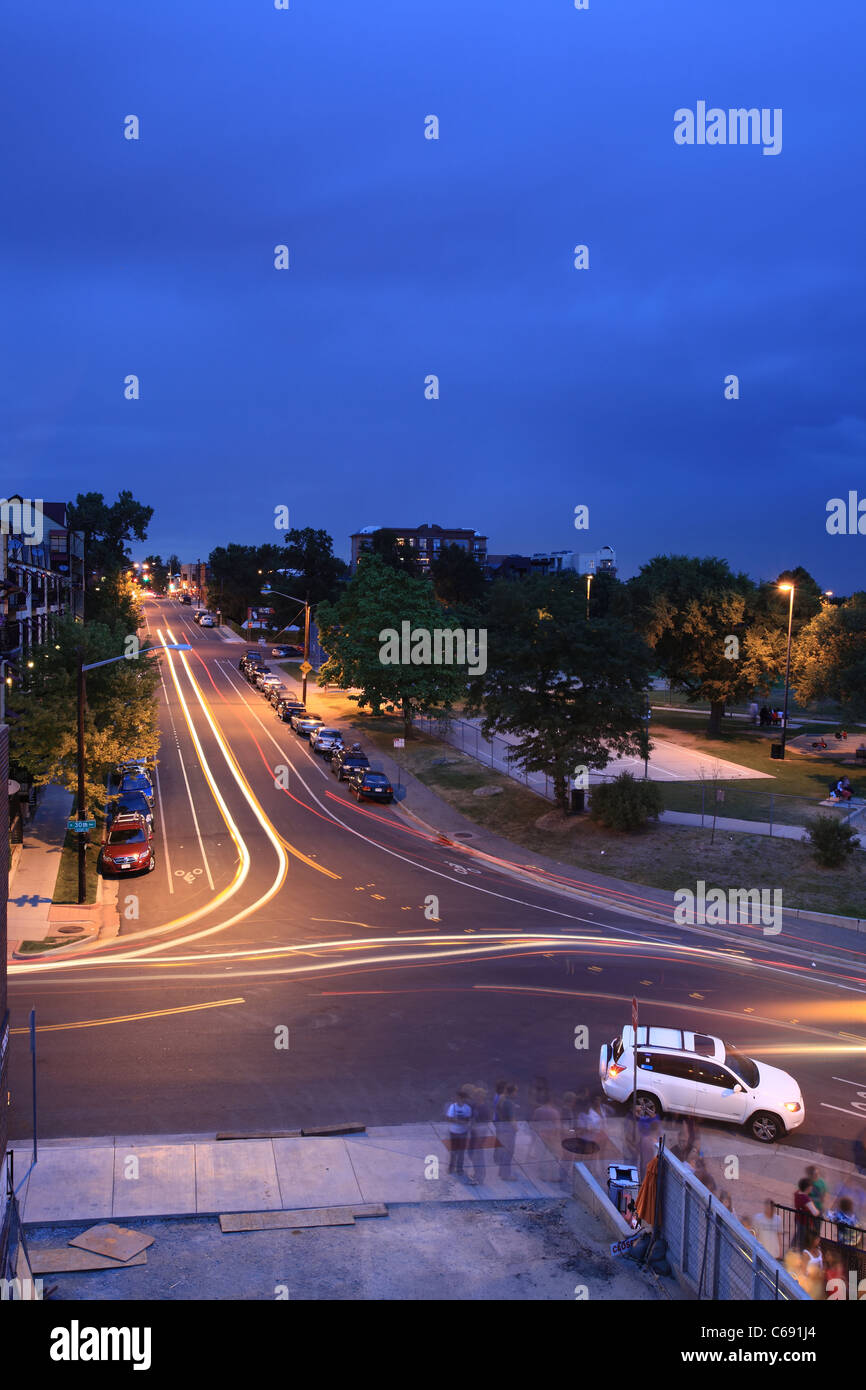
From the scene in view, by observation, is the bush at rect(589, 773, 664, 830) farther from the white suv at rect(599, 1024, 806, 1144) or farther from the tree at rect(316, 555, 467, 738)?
the white suv at rect(599, 1024, 806, 1144)

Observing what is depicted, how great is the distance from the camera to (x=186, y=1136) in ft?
45.7

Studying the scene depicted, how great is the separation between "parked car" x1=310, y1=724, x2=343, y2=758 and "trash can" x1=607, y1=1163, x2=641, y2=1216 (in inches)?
1494

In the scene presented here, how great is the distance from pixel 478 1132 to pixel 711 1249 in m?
5.23

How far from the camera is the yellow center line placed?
58.3 ft

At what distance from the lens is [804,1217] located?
11023 mm

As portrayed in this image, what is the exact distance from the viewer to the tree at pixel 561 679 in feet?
116

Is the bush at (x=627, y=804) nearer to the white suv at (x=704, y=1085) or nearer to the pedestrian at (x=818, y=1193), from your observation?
the white suv at (x=704, y=1085)

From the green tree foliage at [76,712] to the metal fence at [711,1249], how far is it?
24.3 meters

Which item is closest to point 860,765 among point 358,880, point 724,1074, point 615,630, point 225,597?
point 615,630

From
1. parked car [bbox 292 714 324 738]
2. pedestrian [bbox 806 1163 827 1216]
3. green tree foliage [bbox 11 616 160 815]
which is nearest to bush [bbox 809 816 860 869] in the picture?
pedestrian [bbox 806 1163 827 1216]

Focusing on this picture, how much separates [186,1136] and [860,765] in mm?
39797

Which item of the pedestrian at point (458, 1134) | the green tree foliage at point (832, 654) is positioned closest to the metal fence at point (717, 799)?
the green tree foliage at point (832, 654)

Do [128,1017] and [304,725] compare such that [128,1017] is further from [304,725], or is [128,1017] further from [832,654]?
[832,654]

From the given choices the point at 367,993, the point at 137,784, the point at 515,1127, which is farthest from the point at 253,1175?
the point at 137,784
